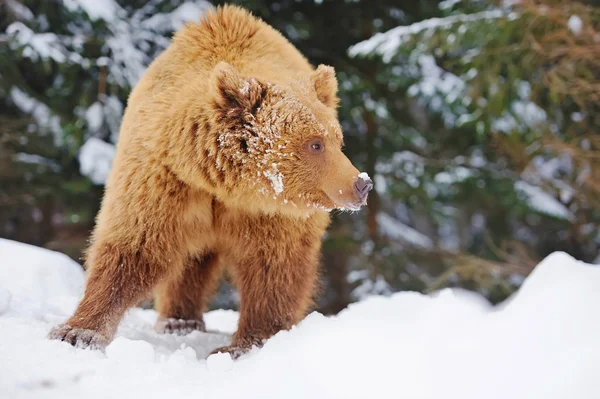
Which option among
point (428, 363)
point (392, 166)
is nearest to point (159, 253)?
point (428, 363)

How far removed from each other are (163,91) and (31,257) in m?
1.92

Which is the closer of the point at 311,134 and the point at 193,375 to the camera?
the point at 193,375

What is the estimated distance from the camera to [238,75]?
3.73 m

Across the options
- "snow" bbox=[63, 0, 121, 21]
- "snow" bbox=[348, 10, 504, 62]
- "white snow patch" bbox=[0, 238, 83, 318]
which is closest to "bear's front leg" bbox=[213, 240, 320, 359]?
"white snow patch" bbox=[0, 238, 83, 318]

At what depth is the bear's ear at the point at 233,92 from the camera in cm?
364

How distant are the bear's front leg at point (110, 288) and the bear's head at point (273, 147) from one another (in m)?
0.73

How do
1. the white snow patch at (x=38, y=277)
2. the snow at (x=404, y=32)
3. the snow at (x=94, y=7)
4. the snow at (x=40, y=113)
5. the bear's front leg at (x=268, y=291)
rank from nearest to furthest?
the bear's front leg at (x=268, y=291), the white snow patch at (x=38, y=277), the snow at (x=404, y=32), the snow at (x=94, y=7), the snow at (x=40, y=113)

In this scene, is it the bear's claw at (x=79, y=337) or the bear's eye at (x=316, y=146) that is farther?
the bear's eye at (x=316, y=146)

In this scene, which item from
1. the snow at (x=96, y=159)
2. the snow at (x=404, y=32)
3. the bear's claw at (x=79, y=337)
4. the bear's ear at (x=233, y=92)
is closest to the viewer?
the bear's claw at (x=79, y=337)

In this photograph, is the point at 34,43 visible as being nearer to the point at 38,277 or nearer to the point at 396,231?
the point at 38,277

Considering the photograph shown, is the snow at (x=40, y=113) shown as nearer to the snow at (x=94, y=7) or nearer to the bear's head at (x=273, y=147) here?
the snow at (x=94, y=7)

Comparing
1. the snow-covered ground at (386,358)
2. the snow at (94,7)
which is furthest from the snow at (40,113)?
the snow-covered ground at (386,358)

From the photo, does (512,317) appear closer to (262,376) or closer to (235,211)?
(262,376)

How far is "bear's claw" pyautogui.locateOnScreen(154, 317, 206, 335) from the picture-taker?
464 cm
